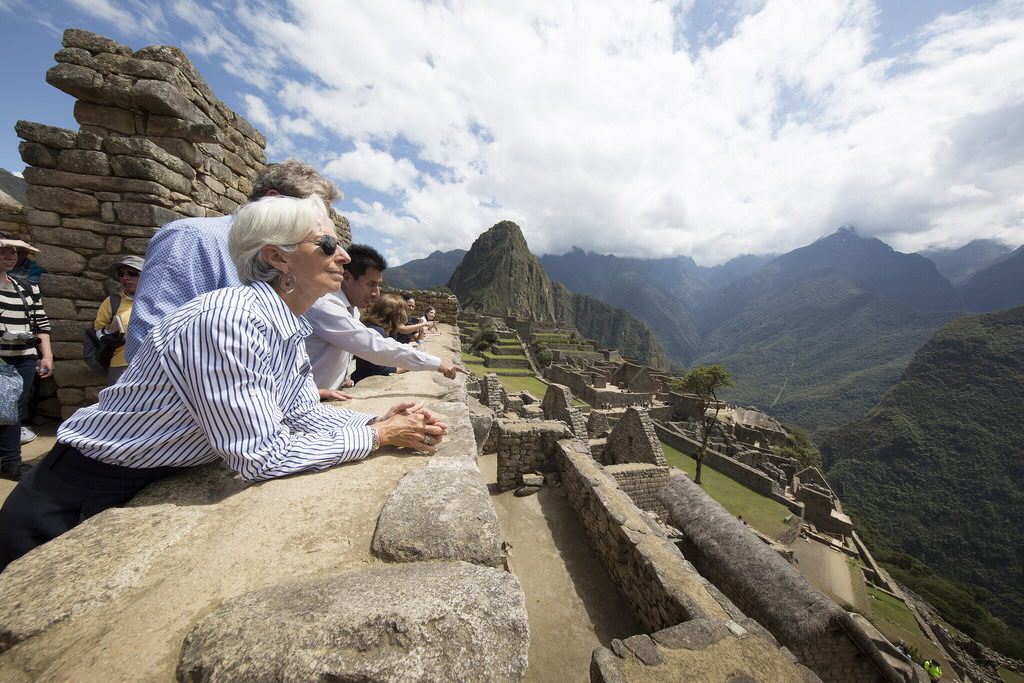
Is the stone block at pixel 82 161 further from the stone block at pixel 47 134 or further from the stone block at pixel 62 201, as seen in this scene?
the stone block at pixel 62 201

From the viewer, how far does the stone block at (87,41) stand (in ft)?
13.3

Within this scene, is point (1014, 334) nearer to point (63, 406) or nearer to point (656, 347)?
point (656, 347)

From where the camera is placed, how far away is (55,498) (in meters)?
1.59

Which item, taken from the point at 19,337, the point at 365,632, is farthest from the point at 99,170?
the point at 365,632

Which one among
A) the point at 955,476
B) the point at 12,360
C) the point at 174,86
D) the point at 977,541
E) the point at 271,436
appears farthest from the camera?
the point at 955,476

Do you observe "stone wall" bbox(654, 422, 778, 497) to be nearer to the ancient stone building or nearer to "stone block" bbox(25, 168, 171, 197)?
the ancient stone building

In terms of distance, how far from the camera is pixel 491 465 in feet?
28.6

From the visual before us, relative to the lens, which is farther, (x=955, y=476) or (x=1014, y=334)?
(x=1014, y=334)

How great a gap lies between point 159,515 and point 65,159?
4760mm

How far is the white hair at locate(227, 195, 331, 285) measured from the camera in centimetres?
185

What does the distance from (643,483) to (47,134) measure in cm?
1002

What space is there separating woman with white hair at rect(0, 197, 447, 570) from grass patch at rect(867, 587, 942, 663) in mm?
20687

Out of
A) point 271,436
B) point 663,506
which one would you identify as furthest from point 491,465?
point 271,436

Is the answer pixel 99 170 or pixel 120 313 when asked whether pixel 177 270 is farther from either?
pixel 99 170
